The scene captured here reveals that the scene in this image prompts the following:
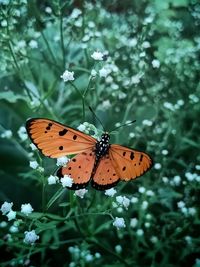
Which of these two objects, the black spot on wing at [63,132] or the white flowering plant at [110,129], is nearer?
the black spot on wing at [63,132]

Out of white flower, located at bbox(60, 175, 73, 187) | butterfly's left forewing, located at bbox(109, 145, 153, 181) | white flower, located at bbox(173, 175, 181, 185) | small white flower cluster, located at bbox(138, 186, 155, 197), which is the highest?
white flower, located at bbox(173, 175, 181, 185)

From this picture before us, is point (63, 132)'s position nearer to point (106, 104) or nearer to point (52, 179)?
point (52, 179)

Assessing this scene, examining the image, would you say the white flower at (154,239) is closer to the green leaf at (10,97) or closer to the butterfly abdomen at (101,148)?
the butterfly abdomen at (101,148)

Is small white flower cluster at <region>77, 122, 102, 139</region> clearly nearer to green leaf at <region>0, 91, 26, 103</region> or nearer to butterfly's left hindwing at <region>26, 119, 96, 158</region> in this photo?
butterfly's left hindwing at <region>26, 119, 96, 158</region>

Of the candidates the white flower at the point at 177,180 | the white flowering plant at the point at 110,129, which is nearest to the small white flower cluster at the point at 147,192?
the white flowering plant at the point at 110,129

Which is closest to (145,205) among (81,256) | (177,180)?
(177,180)

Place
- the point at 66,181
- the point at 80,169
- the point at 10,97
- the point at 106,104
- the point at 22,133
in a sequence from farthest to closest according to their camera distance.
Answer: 1. the point at 106,104
2. the point at 10,97
3. the point at 22,133
4. the point at 80,169
5. the point at 66,181

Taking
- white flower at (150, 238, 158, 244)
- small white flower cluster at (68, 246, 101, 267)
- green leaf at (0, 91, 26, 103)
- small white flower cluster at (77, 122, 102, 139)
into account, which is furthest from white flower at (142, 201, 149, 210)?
green leaf at (0, 91, 26, 103)
